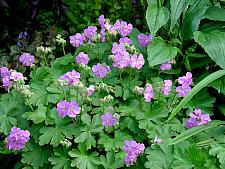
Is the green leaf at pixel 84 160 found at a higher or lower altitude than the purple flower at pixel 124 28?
lower

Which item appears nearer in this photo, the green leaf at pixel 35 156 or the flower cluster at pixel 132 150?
the flower cluster at pixel 132 150

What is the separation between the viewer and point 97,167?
1.97 meters

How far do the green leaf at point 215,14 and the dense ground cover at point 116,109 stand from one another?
1 centimetres

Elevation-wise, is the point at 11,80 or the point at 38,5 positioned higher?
the point at 38,5

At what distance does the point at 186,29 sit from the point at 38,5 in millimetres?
769

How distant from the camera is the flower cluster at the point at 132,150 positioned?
1.93 meters

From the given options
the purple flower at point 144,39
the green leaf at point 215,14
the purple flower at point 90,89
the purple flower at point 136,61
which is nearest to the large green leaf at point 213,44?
the green leaf at point 215,14

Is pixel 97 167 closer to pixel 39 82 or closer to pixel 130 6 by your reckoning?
pixel 39 82

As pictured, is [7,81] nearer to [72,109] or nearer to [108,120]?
[72,109]

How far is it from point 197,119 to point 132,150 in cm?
32

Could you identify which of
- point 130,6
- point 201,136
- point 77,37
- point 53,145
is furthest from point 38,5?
point 201,136

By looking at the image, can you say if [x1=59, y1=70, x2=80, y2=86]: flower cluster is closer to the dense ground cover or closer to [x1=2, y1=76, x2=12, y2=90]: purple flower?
the dense ground cover

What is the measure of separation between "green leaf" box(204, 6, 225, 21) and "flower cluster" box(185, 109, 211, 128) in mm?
587

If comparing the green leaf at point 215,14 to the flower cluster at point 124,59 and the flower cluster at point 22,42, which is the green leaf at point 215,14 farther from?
the flower cluster at point 22,42
